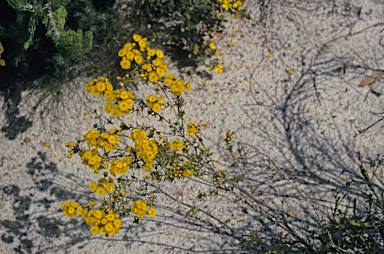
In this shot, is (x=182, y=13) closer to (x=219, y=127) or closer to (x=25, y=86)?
(x=219, y=127)

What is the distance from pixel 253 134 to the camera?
3424mm

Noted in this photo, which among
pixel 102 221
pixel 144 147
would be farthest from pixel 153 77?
pixel 102 221

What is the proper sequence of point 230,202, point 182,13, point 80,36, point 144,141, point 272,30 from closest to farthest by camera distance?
point 144,141 < point 80,36 < point 230,202 < point 182,13 < point 272,30

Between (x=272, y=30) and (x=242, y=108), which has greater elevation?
(x=272, y=30)

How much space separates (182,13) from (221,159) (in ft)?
6.06

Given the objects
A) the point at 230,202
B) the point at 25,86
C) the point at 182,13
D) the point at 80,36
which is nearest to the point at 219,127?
the point at 230,202

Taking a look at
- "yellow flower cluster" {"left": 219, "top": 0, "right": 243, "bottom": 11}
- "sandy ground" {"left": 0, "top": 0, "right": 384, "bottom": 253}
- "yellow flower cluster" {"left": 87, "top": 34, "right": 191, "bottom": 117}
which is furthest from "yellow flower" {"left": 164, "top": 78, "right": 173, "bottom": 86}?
"yellow flower cluster" {"left": 219, "top": 0, "right": 243, "bottom": 11}

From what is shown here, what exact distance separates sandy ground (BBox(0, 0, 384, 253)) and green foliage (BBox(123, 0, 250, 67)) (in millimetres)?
200

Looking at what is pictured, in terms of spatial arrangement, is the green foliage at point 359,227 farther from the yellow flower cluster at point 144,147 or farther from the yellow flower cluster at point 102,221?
the yellow flower cluster at point 102,221

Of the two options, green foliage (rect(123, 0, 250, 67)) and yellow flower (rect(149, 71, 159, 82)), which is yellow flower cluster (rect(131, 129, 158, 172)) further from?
green foliage (rect(123, 0, 250, 67))

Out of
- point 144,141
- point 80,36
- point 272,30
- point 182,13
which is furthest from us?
point 272,30

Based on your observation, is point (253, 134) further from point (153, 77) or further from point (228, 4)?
point (153, 77)

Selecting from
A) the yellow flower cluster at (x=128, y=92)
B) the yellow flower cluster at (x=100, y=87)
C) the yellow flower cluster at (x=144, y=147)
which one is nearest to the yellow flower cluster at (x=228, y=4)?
the yellow flower cluster at (x=128, y=92)

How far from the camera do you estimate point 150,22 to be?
3646 millimetres
